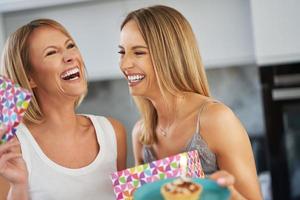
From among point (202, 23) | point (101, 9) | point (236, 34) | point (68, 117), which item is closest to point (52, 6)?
point (101, 9)

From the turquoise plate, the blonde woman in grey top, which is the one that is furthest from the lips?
the turquoise plate

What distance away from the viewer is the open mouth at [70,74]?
1.03m

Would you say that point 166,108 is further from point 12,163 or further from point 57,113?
point 12,163

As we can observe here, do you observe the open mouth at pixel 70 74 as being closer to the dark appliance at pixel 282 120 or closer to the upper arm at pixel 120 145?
the upper arm at pixel 120 145

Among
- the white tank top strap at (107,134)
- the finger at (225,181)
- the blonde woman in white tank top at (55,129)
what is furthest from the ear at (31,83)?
the finger at (225,181)

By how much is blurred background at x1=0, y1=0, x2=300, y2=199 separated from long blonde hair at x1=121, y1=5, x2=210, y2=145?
1.16m

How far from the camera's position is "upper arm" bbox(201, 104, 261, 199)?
926 mm

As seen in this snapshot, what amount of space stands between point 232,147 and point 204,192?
10.0 inches

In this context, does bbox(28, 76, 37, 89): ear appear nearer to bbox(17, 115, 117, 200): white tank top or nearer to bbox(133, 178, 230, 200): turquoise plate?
bbox(17, 115, 117, 200): white tank top

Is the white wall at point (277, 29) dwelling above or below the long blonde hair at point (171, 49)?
below

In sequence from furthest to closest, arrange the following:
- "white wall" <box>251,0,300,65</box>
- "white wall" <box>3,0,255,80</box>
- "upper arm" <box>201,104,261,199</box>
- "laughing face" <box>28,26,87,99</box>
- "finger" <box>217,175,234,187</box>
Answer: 1. "white wall" <box>3,0,255,80</box>
2. "white wall" <box>251,0,300,65</box>
3. "laughing face" <box>28,26,87,99</box>
4. "upper arm" <box>201,104,261,199</box>
5. "finger" <box>217,175,234,187</box>

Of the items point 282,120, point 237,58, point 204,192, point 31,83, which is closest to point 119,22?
point 237,58

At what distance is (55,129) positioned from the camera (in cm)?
109

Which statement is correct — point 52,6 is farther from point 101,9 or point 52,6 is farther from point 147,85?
point 147,85
